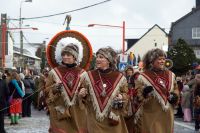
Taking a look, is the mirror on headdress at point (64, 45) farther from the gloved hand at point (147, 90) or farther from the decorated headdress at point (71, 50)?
the gloved hand at point (147, 90)

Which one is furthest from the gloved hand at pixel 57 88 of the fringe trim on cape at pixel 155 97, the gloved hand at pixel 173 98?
the gloved hand at pixel 173 98

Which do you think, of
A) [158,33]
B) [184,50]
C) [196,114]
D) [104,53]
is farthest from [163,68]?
[158,33]

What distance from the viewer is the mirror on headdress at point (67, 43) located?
315 inches

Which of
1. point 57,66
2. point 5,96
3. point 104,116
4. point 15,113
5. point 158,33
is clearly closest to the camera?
point 104,116

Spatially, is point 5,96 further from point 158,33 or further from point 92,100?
point 158,33

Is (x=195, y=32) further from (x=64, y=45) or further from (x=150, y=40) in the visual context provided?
(x=64, y=45)

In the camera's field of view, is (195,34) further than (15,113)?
Yes

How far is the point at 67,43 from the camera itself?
26.1ft

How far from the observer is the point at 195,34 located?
6188 centimetres

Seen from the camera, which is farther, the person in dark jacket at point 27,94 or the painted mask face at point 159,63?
the person in dark jacket at point 27,94

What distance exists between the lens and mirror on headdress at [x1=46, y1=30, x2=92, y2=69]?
8.00 metres

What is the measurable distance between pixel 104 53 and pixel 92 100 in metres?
0.62

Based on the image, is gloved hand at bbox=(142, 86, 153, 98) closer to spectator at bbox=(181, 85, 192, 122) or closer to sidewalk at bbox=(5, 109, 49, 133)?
sidewalk at bbox=(5, 109, 49, 133)

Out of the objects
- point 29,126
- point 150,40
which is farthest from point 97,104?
point 150,40
